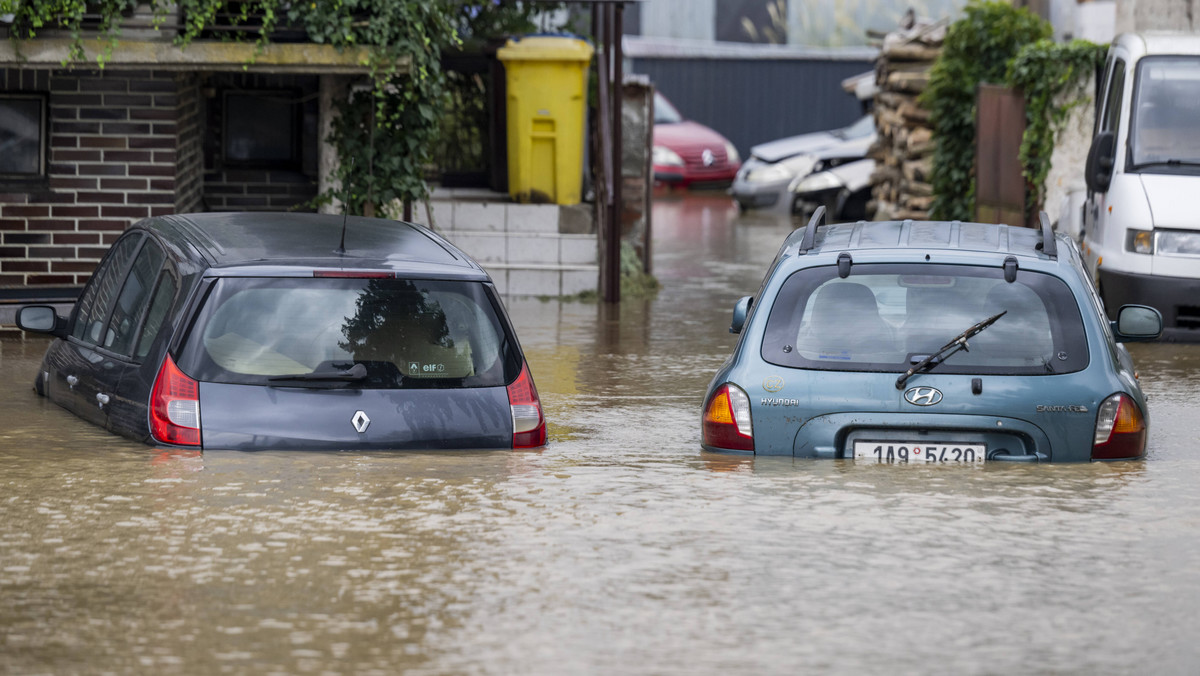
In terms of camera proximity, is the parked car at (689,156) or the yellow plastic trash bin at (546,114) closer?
the yellow plastic trash bin at (546,114)

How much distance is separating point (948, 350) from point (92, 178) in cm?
793

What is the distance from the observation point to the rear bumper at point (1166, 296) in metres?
12.0

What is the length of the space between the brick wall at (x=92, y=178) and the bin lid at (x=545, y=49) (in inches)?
131

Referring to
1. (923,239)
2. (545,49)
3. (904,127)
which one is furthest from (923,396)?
(904,127)

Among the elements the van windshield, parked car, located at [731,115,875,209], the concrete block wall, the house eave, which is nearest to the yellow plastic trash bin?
the concrete block wall

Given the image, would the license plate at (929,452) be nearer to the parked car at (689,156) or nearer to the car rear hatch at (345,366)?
the car rear hatch at (345,366)

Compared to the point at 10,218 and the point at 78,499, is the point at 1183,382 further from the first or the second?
the point at 10,218

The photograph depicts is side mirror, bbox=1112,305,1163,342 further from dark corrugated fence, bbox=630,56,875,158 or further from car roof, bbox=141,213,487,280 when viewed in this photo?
dark corrugated fence, bbox=630,56,875,158

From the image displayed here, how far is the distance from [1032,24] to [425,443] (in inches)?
576

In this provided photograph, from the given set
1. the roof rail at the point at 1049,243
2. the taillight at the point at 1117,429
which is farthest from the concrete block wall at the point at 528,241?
the taillight at the point at 1117,429

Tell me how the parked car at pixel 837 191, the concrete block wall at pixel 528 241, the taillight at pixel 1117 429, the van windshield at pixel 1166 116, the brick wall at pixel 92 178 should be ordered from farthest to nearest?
the parked car at pixel 837 191 → the concrete block wall at pixel 528 241 → the brick wall at pixel 92 178 → the van windshield at pixel 1166 116 → the taillight at pixel 1117 429

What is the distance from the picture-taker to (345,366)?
6.74 meters

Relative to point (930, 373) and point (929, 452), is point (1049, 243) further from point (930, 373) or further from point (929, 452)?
point (929, 452)

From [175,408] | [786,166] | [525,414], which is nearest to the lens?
[175,408]
